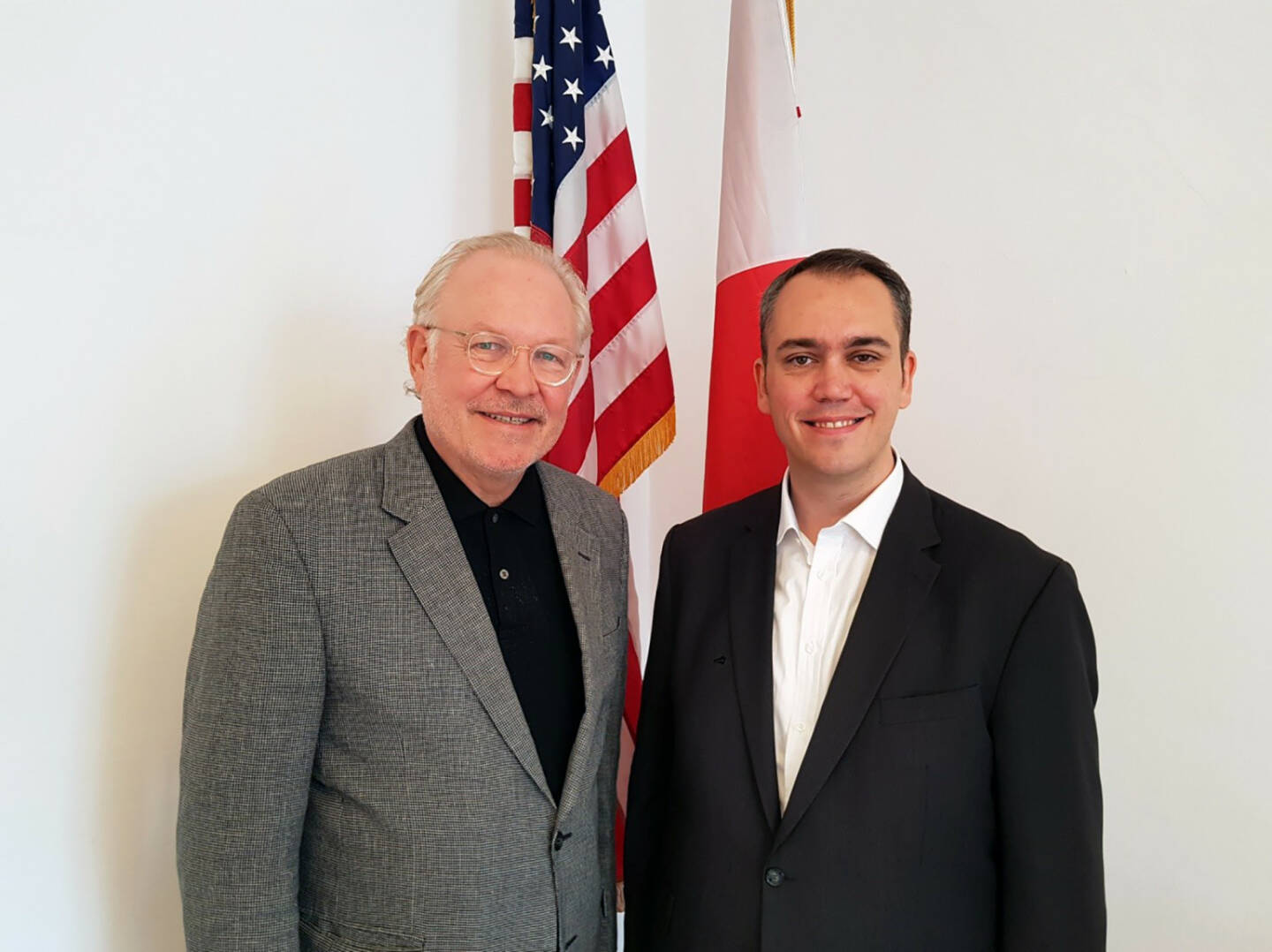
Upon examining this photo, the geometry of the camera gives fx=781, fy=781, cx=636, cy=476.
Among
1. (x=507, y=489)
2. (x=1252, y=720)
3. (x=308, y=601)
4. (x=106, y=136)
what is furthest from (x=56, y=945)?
(x=1252, y=720)

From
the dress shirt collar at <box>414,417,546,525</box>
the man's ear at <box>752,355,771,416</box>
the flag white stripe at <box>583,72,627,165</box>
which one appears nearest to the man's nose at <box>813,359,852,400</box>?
the man's ear at <box>752,355,771,416</box>

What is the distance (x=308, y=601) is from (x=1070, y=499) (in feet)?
5.82

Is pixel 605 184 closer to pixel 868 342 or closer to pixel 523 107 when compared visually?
pixel 523 107

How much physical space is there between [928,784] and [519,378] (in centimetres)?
93

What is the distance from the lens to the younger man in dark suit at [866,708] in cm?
120

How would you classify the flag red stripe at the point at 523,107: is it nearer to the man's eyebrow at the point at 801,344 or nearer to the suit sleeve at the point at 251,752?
the man's eyebrow at the point at 801,344

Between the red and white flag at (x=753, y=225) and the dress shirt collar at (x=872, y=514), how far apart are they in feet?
1.46

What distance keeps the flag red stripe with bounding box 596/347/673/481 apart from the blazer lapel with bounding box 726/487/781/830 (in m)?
0.56

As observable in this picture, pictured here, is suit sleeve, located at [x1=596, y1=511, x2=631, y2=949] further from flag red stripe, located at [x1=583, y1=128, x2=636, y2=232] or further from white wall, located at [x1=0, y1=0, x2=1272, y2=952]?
flag red stripe, located at [x1=583, y1=128, x2=636, y2=232]

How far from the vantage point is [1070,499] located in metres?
1.96

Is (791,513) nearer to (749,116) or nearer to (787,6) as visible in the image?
(749,116)

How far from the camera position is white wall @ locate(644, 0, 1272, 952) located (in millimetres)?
1748

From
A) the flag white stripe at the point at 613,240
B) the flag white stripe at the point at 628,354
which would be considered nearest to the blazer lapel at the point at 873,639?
the flag white stripe at the point at 628,354

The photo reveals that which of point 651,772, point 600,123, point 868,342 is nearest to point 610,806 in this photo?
point 651,772
